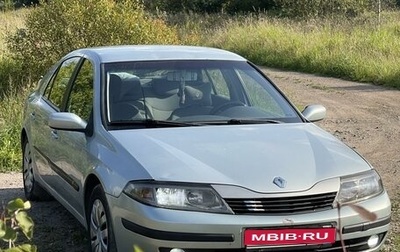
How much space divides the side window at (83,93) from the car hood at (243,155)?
0.69 metres

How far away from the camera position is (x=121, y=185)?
424 centimetres

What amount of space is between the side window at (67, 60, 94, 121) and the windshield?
0.64 ft

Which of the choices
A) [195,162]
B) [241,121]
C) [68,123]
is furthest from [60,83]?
[195,162]

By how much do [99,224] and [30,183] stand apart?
2.29 m

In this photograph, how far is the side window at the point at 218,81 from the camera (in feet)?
18.4

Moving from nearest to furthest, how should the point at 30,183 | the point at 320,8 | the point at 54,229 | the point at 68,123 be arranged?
the point at 68,123
the point at 54,229
the point at 30,183
the point at 320,8

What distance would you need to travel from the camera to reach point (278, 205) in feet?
13.1

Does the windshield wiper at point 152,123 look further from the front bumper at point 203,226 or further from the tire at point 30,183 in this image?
the tire at point 30,183

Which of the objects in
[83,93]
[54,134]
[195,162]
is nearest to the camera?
[195,162]

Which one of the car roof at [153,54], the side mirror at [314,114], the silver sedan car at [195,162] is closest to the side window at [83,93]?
the silver sedan car at [195,162]

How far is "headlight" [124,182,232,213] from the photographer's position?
4004mm

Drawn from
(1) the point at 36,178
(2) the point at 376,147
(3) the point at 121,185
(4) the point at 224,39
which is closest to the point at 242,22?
(4) the point at 224,39

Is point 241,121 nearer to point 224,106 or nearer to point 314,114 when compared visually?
point 224,106

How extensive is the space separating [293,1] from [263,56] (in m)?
10.9
